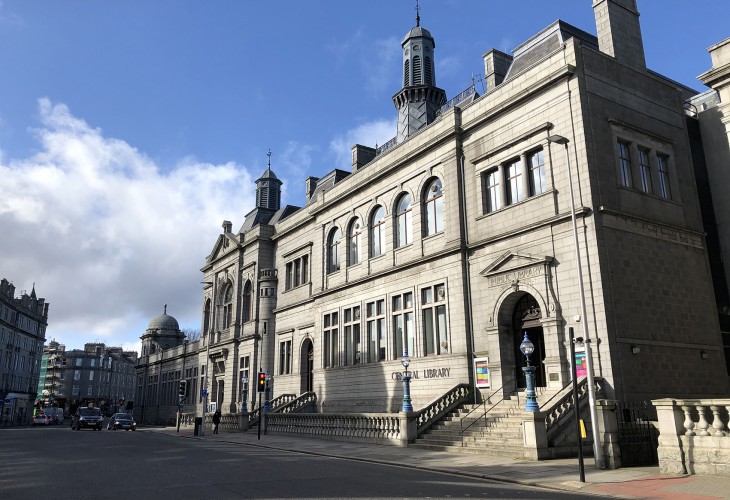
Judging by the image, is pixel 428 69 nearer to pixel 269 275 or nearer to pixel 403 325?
pixel 269 275

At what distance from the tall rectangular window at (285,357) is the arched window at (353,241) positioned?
31.7 feet

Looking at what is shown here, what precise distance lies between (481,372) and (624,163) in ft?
34.4

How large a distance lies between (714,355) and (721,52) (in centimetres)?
1187

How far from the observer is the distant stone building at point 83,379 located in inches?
5404

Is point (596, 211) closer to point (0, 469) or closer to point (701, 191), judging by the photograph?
point (701, 191)

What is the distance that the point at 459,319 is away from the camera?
86.5ft

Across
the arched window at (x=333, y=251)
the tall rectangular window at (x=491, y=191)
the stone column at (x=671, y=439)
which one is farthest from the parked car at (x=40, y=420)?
the stone column at (x=671, y=439)

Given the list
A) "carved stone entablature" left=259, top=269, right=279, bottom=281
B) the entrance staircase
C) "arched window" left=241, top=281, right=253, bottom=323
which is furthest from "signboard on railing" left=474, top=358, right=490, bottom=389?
"arched window" left=241, top=281, right=253, bottom=323

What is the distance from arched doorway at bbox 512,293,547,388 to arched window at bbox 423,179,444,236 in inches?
243

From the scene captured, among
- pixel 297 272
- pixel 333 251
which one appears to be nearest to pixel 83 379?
pixel 297 272

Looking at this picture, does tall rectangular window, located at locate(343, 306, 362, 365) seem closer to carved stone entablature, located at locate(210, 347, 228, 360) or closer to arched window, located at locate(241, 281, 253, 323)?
arched window, located at locate(241, 281, 253, 323)

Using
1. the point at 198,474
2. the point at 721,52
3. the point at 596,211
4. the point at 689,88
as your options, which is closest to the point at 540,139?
the point at 596,211

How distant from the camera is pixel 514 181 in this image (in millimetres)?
25484

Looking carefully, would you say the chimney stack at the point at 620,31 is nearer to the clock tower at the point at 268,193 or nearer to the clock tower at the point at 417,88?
the clock tower at the point at 417,88
